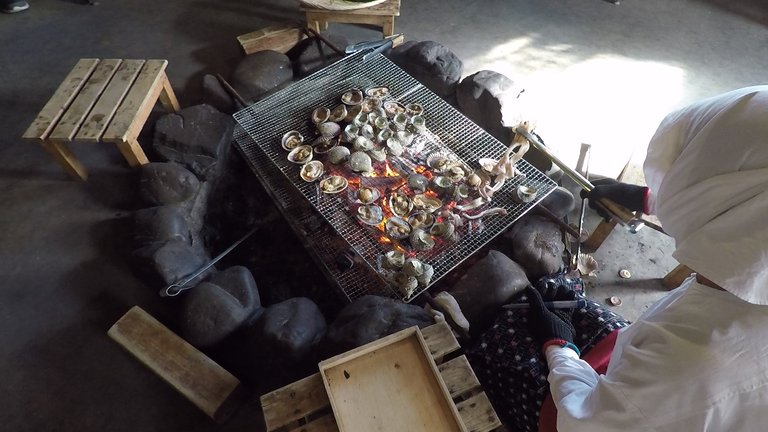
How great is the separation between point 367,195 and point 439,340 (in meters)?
1.24

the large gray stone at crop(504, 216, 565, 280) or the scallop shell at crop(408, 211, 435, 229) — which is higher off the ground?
the scallop shell at crop(408, 211, 435, 229)

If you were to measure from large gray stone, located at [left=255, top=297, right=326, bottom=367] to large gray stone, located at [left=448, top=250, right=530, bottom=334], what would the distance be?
2.97 ft

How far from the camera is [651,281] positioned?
3234 mm

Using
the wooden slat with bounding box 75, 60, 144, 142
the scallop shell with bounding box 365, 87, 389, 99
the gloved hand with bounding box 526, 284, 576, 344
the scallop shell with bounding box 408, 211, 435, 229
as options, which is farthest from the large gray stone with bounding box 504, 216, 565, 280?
the wooden slat with bounding box 75, 60, 144, 142

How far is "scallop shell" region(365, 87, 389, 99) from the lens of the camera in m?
3.66

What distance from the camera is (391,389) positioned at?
6.05 ft

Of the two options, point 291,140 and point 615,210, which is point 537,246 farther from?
point 291,140

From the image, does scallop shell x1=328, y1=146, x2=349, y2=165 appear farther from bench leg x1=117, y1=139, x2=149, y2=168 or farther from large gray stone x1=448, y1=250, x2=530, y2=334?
bench leg x1=117, y1=139, x2=149, y2=168

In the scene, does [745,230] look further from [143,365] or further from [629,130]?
[629,130]

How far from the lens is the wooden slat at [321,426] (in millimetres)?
1887

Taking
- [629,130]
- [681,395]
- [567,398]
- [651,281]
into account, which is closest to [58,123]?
[567,398]

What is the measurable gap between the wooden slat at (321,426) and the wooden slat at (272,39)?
3.68 metres

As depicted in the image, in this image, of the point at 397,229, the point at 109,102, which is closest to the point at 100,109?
the point at 109,102

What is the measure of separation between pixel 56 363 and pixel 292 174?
6.02 ft
